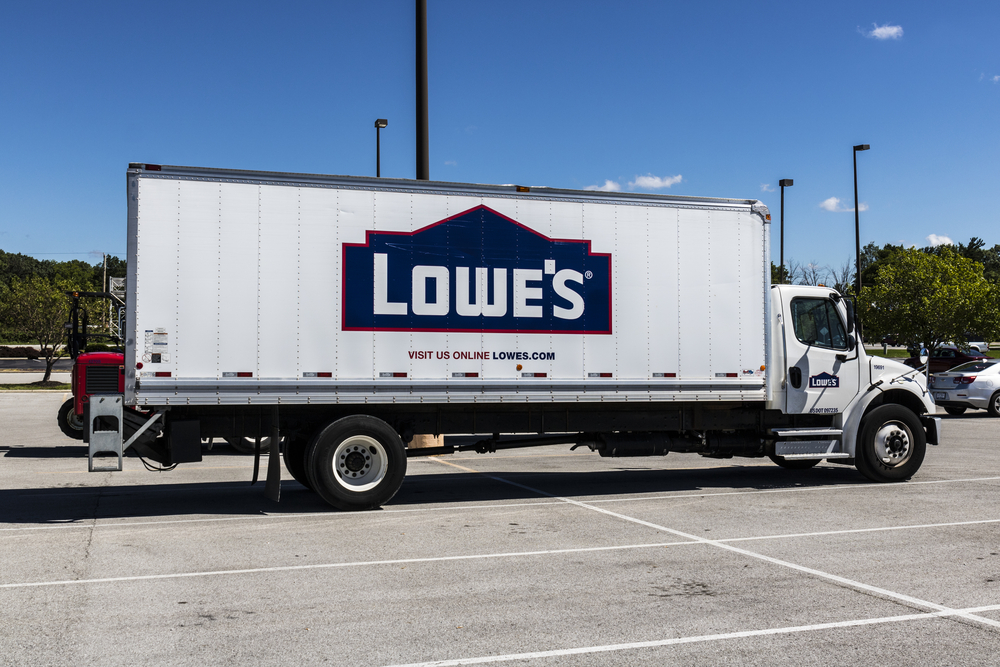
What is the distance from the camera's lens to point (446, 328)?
9.52 meters

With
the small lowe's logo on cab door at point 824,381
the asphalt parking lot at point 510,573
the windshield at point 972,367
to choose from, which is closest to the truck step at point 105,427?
the asphalt parking lot at point 510,573

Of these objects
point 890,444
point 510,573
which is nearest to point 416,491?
point 510,573

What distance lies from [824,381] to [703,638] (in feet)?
22.4

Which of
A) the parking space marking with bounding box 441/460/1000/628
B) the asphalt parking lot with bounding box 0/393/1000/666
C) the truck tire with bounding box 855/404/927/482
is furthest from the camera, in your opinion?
the truck tire with bounding box 855/404/927/482

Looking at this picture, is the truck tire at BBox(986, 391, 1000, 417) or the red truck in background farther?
the truck tire at BBox(986, 391, 1000, 417)

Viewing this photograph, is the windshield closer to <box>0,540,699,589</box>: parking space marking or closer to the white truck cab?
the white truck cab

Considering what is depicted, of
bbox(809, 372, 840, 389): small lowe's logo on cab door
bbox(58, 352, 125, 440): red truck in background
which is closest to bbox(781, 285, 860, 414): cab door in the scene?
bbox(809, 372, 840, 389): small lowe's logo on cab door

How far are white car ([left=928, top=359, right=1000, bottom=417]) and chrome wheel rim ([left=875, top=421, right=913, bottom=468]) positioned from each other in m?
12.6

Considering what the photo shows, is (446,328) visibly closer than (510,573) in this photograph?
No

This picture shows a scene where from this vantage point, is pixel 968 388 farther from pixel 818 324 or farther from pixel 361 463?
pixel 361 463

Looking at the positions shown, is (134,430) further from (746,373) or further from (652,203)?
(746,373)

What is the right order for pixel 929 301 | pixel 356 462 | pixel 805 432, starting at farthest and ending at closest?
pixel 929 301, pixel 805 432, pixel 356 462

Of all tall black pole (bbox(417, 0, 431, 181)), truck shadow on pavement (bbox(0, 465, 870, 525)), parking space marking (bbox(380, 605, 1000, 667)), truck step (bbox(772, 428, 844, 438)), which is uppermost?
tall black pole (bbox(417, 0, 431, 181))

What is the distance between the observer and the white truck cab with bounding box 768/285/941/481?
10.9 meters
